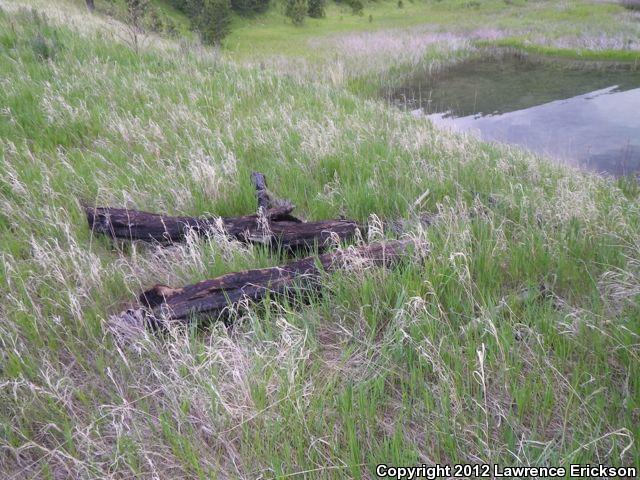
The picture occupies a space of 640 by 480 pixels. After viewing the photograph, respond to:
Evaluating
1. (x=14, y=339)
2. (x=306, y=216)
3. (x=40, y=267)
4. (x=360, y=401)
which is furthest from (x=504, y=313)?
(x=40, y=267)

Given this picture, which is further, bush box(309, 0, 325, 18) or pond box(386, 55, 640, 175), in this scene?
bush box(309, 0, 325, 18)

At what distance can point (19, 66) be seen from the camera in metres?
8.57

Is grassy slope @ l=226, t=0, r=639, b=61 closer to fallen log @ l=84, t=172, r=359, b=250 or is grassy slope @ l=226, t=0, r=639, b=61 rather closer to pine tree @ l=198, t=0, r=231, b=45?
pine tree @ l=198, t=0, r=231, b=45

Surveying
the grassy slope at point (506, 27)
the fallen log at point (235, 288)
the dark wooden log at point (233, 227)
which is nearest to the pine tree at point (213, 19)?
the grassy slope at point (506, 27)

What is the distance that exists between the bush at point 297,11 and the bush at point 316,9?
5658mm

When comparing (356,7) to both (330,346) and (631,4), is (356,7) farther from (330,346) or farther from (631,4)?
(330,346)

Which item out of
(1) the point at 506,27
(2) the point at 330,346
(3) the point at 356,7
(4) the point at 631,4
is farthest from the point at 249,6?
(2) the point at 330,346

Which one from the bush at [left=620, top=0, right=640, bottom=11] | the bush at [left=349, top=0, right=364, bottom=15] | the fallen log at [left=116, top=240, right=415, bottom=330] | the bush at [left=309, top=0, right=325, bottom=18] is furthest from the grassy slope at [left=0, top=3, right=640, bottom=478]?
the bush at [left=349, top=0, right=364, bottom=15]

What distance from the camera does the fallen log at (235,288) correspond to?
104 inches

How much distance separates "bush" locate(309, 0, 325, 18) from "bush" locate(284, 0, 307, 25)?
5.66 m

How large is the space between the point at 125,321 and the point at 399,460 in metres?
1.79

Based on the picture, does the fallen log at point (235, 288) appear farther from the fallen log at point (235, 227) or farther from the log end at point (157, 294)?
the fallen log at point (235, 227)

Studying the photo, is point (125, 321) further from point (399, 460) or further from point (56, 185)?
point (56, 185)

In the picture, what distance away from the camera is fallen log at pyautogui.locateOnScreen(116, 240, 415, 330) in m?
2.63
